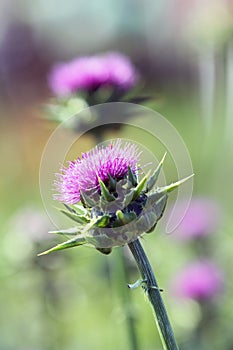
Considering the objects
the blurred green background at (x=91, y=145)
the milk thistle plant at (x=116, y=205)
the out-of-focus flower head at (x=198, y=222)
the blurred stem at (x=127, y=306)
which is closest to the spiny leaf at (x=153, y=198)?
the milk thistle plant at (x=116, y=205)

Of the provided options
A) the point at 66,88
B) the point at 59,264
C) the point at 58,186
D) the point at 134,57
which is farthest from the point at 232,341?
the point at 134,57

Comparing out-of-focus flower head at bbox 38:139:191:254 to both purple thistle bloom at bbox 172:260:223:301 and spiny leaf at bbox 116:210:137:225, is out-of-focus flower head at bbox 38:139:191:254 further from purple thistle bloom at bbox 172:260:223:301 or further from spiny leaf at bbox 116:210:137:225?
purple thistle bloom at bbox 172:260:223:301

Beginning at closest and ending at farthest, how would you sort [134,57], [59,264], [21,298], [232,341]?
[232,341]
[59,264]
[21,298]
[134,57]

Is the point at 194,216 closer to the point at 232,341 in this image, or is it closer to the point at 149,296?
the point at 232,341

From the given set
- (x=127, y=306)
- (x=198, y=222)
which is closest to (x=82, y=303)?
(x=198, y=222)

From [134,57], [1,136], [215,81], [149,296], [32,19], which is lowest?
[149,296]

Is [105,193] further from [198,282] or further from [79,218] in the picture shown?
[198,282]

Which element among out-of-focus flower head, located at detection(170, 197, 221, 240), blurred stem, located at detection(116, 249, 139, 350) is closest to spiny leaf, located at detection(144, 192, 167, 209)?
blurred stem, located at detection(116, 249, 139, 350)
